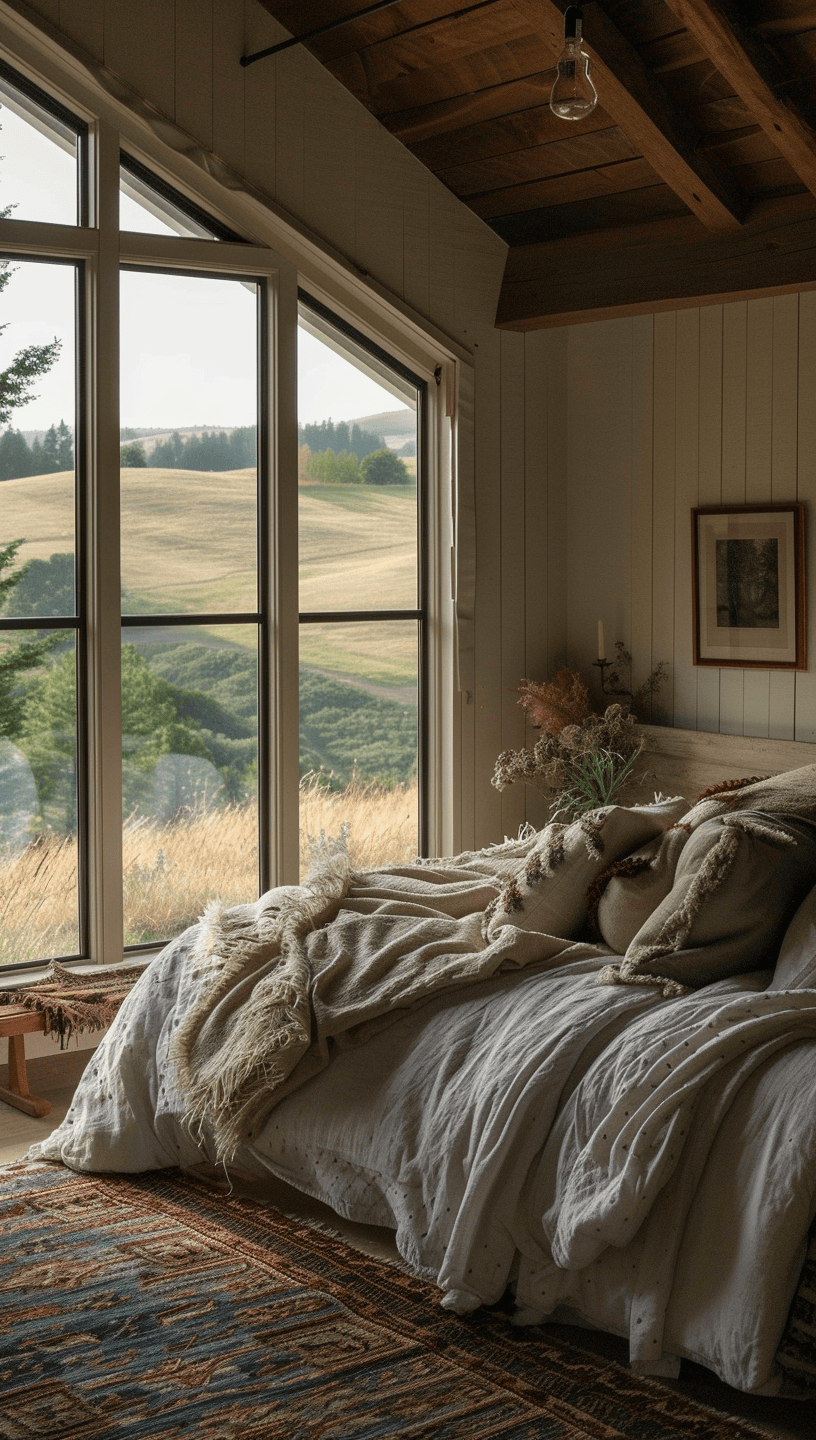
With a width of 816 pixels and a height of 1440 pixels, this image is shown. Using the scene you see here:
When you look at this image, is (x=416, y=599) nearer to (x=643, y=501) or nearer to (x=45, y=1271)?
(x=643, y=501)

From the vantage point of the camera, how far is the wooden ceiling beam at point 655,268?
452 centimetres

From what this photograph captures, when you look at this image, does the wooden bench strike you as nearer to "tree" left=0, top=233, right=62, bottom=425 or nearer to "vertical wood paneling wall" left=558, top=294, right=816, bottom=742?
"tree" left=0, top=233, right=62, bottom=425

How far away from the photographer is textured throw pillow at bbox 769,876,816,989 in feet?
8.71

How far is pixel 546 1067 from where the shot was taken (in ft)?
8.52

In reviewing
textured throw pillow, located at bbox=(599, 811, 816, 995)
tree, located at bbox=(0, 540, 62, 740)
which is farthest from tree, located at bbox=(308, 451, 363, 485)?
textured throw pillow, located at bbox=(599, 811, 816, 995)

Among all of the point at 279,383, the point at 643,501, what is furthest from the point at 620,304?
the point at 279,383

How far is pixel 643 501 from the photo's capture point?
5.44m

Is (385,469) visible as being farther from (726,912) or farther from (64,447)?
(726,912)

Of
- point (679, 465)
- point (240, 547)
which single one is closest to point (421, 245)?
point (679, 465)

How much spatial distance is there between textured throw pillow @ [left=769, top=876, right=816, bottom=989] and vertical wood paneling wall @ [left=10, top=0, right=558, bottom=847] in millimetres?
2713

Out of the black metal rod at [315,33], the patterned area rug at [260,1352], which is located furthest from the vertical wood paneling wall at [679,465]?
A: the patterned area rug at [260,1352]

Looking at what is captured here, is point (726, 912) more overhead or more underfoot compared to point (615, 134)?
more underfoot

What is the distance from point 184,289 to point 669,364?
74.1 inches

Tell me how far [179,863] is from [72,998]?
0.81 meters
